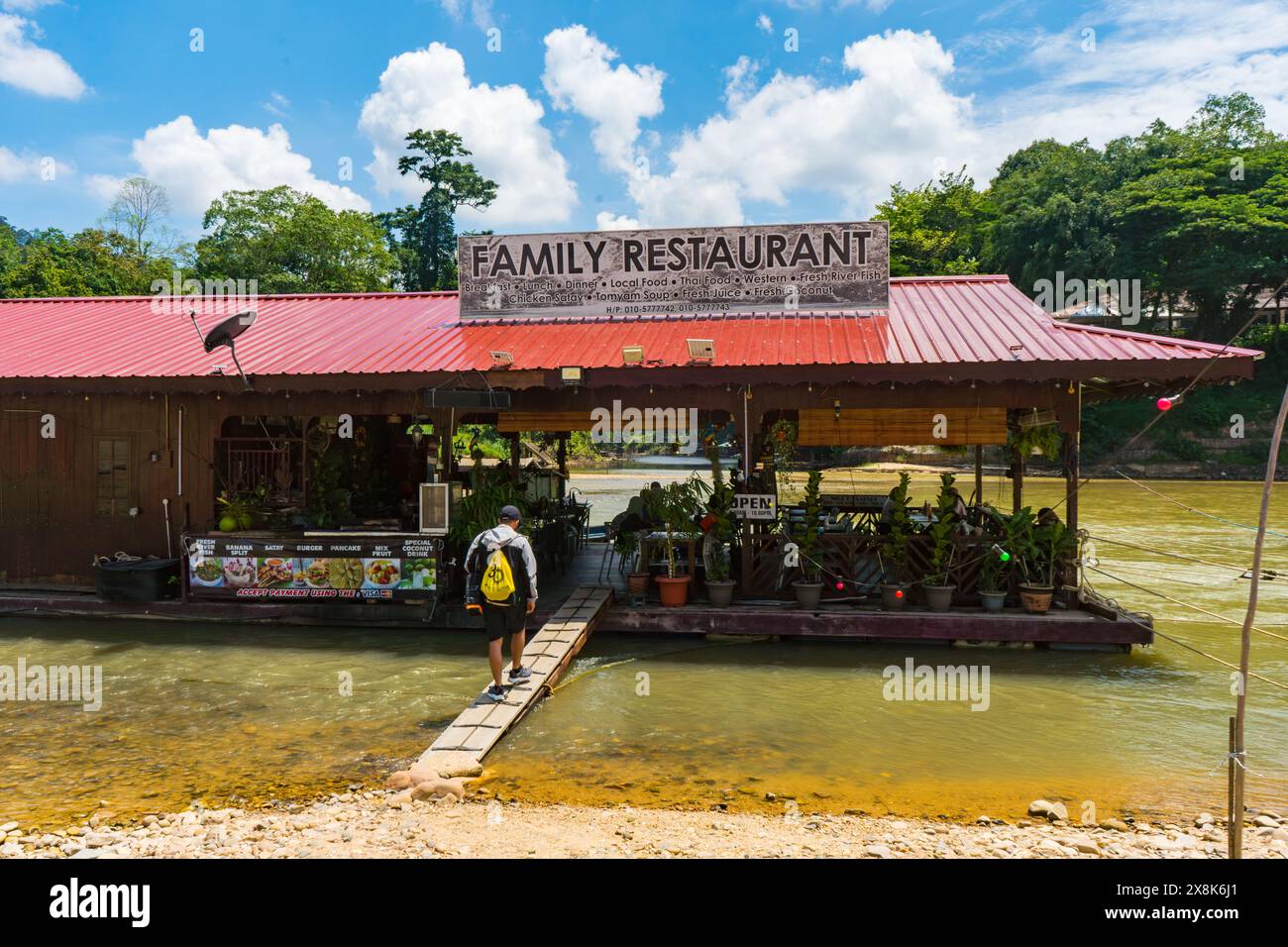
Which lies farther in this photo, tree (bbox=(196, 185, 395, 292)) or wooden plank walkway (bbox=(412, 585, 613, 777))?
tree (bbox=(196, 185, 395, 292))

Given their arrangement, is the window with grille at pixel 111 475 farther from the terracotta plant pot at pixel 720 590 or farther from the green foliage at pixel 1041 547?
the green foliage at pixel 1041 547

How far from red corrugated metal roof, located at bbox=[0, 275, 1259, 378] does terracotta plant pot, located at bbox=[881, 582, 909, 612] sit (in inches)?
101

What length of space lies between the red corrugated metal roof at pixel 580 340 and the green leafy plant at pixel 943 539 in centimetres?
144

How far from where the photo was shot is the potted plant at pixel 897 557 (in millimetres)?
9680

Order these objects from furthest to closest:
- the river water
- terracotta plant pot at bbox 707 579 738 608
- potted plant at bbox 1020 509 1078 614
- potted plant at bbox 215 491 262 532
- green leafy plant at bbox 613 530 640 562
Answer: potted plant at bbox 215 491 262 532, green leafy plant at bbox 613 530 640 562, terracotta plant pot at bbox 707 579 738 608, potted plant at bbox 1020 509 1078 614, the river water

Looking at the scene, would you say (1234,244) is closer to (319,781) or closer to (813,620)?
(813,620)

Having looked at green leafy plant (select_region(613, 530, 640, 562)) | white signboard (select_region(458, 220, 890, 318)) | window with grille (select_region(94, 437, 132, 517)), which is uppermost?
white signboard (select_region(458, 220, 890, 318))

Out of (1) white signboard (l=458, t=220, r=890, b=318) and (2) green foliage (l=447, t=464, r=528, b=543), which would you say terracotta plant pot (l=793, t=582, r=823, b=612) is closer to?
(2) green foliage (l=447, t=464, r=528, b=543)

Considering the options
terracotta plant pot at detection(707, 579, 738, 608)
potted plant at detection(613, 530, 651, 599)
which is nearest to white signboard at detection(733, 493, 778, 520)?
terracotta plant pot at detection(707, 579, 738, 608)

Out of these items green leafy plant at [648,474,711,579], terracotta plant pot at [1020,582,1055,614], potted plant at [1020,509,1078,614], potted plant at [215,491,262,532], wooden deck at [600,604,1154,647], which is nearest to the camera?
wooden deck at [600,604,1154,647]

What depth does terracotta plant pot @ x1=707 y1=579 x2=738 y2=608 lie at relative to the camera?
9867mm

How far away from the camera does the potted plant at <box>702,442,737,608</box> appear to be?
32.5ft

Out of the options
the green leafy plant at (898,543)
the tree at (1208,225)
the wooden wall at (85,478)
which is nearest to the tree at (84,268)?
the wooden wall at (85,478)

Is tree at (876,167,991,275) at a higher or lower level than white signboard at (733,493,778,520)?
higher
